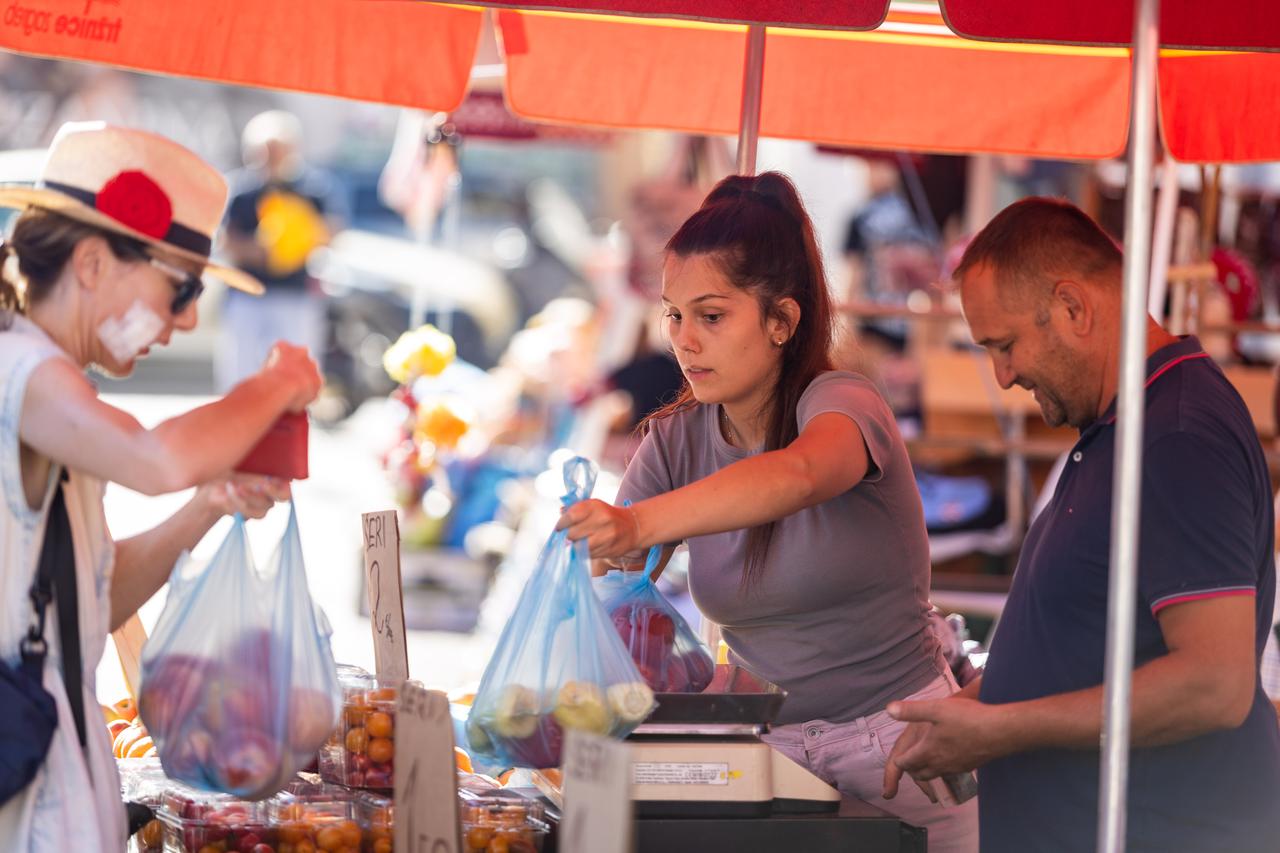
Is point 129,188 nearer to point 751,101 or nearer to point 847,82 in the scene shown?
point 751,101

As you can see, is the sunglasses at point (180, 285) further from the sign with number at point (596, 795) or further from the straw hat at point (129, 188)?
the sign with number at point (596, 795)

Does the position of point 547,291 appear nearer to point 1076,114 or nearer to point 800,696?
point 1076,114

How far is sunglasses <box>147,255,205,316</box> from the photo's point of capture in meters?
1.88

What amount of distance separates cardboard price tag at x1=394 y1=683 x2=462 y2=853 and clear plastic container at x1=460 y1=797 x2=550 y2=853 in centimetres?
11

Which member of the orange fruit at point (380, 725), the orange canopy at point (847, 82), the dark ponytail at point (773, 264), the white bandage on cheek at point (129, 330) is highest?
the orange canopy at point (847, 82)

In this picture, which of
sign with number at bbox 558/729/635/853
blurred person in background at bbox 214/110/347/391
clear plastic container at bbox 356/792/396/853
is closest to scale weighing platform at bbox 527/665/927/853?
clear plastic container at bbox 356/792/396/853

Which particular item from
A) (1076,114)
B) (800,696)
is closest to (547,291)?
(1076,114)

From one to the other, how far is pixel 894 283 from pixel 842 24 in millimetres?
5221

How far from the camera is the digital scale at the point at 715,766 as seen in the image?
2.08m

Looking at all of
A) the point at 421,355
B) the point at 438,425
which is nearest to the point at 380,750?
the point at 421,355

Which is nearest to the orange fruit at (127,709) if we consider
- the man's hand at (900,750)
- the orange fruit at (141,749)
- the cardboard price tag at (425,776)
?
the orange fruit at (141,749)

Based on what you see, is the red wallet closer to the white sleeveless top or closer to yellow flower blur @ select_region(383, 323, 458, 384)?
the white sleeveless top

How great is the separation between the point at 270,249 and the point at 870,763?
296 inches

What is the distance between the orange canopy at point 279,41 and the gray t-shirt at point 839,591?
3.99ft
